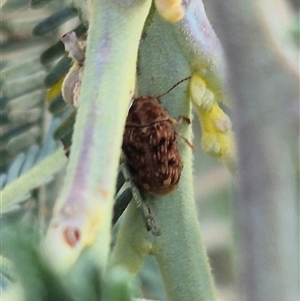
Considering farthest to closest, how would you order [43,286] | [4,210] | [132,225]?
[4,210] < [132,225] < [43,286]

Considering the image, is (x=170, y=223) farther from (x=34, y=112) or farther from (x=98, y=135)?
(x=34, y=112)

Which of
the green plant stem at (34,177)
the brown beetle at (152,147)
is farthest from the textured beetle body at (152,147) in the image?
the green plant stem at (34,177)

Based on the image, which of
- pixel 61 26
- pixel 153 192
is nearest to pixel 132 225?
pixel 153 192

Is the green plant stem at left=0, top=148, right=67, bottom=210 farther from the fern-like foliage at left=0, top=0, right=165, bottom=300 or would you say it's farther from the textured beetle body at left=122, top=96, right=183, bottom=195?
the textured beetle body at left=122, top=96, right=183, bottom=195

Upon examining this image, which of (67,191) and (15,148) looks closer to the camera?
(67,191)

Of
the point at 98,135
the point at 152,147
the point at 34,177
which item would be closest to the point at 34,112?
the point at 34,177

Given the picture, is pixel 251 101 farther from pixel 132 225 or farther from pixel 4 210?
pixel 4 210

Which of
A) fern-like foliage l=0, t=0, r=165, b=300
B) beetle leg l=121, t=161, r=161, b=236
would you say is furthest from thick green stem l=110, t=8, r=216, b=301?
fern-like foliage l=0, t=0, r=165, b=300

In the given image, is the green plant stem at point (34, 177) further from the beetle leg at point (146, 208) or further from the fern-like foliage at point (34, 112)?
the beetle leg at point (146, 208)
